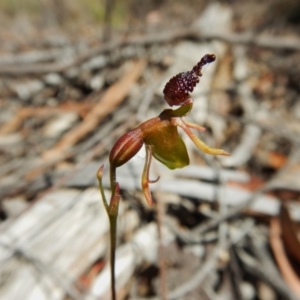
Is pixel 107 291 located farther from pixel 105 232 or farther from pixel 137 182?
pixel 137 182

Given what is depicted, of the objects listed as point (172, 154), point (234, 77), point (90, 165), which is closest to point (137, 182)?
point (90, 165)

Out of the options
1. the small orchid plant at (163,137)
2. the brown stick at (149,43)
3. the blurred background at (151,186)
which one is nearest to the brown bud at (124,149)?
the small orchid plant at (163,137)

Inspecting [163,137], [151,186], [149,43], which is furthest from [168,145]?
[149,43]

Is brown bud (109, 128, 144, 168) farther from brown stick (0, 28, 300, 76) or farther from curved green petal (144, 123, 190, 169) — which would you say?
brown stick (0, 28, 300, 76)

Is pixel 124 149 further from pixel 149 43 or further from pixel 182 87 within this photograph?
pixel 149 43

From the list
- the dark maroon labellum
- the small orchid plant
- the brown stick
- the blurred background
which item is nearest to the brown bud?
the small orchid plant

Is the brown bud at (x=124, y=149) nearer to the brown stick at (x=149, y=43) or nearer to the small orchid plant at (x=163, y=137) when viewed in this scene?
the small orchid plant at (x=163, y=137)
